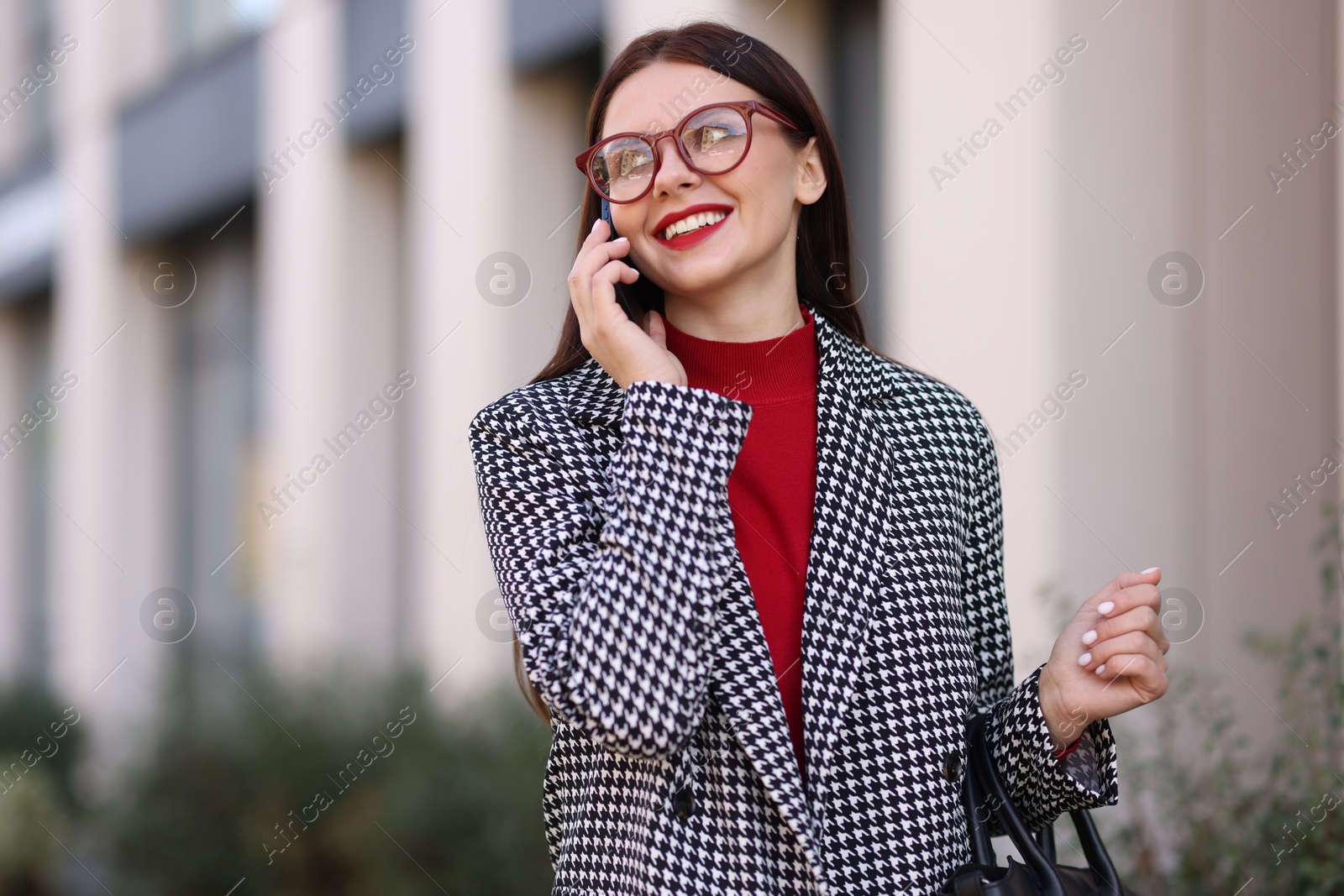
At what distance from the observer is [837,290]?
2328mm

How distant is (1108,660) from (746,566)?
20.2 inches

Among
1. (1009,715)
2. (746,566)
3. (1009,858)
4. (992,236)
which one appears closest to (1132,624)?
(1009,715)

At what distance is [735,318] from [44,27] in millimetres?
14348

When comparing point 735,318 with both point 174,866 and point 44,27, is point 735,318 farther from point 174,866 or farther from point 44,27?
point 44,27

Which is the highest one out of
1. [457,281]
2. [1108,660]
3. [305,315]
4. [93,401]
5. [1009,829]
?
[93,401]

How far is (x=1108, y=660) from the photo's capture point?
1807mm

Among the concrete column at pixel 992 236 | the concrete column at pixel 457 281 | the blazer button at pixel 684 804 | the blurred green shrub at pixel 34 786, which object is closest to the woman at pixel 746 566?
the blazer button at pixel 684 804

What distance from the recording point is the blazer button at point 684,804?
172 cm

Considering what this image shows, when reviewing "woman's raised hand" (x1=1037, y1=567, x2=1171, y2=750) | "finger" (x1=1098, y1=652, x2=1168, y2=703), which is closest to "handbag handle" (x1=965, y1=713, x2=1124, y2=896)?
"woman's raised hand" (x1=1037, y1=567, x2=1171, y2=750)

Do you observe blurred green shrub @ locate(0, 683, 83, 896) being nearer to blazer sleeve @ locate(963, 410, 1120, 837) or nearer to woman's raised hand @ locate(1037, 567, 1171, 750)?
blazer sleeve @ locate(963, 410, 1120, 837)

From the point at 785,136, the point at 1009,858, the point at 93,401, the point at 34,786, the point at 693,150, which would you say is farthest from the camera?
the point at 93,401

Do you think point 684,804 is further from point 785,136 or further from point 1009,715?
point 785,136

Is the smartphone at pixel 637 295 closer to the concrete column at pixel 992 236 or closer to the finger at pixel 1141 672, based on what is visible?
the finger at pixel 1141 672

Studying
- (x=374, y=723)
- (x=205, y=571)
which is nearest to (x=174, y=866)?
(x=374, y=723)
